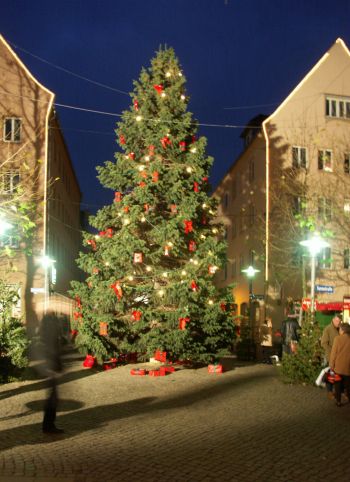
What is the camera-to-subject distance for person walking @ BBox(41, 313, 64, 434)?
9.01 metres

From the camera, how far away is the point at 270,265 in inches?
1230

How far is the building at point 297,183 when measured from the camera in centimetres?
2828

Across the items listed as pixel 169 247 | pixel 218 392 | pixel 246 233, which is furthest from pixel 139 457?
pixel 246 233

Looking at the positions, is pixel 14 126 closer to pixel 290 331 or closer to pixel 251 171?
pixel 251 171

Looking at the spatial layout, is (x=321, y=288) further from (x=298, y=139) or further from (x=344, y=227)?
(x=298, y=139)

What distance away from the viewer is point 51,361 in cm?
918

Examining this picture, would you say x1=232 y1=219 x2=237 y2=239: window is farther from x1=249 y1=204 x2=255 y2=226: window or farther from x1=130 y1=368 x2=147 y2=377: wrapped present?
x1=130 y1=368 x2=147 y2=377: wrapped present

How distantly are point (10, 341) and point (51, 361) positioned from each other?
6.41 m

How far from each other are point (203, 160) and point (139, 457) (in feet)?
42.4

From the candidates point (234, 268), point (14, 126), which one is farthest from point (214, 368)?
point (234, 268)

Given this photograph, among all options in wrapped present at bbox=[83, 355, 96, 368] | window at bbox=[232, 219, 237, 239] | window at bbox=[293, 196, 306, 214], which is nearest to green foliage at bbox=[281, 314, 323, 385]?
wrapped present at bbox=[83, 355, 96, 368]

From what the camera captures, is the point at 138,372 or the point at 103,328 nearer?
the point at 138,372

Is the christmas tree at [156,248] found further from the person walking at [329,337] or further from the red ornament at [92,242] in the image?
the person walking at [329,337]

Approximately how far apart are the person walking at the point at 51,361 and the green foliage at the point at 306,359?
749 cm
